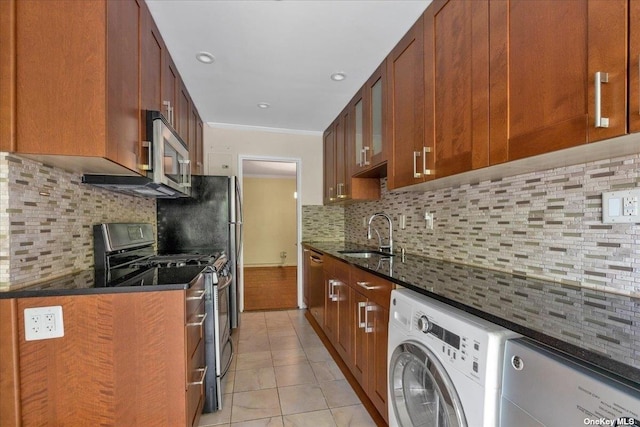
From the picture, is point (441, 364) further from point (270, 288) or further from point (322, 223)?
point (270, 288)

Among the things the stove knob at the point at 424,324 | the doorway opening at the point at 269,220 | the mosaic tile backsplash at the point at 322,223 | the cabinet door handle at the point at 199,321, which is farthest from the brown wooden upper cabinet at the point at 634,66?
the doorway opening at the point at 269,220

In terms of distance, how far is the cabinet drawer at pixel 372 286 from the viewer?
148cm

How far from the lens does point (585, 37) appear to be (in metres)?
0.85

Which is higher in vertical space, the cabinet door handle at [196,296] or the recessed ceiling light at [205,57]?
the recessed ceiling light at [205,57]

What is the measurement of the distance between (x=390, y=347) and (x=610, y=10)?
1.39 m

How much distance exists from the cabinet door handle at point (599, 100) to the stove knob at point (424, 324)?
0.80 meters

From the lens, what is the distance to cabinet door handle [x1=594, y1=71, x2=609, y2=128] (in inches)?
31.0

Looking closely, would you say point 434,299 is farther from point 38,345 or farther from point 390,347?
point 38,345

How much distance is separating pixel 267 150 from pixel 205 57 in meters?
1.71

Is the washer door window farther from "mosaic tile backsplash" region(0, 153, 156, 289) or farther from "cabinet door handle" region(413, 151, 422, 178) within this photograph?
"mosaic tile backsplash" region(0, 153, 156, 289)

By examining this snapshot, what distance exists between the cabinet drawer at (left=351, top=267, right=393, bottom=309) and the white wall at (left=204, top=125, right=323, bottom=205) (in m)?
2.11

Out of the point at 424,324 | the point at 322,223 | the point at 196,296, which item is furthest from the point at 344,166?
the point at 424,324

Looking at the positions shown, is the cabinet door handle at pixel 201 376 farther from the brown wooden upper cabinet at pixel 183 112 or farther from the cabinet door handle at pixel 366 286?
the brown wooden upper cabinet at pixel 183 112

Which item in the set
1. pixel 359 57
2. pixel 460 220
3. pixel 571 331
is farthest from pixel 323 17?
pixel 571 331
